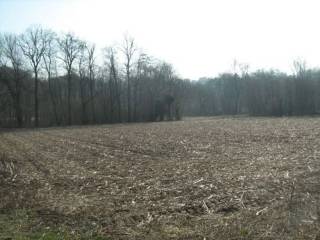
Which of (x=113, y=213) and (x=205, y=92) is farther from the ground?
(x=205, y=92)

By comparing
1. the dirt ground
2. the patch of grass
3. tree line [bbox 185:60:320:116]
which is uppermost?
tree line [bbox 185:60:320:116]

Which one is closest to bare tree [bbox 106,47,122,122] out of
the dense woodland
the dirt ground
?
the dense woodland

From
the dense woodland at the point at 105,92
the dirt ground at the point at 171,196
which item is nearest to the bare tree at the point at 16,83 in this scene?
the dense woodland at the point at 105,92

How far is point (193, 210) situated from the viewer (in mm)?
8281

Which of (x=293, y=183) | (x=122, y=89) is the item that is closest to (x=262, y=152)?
(x=293, y=183)

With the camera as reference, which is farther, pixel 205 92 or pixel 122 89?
pixel 205 92

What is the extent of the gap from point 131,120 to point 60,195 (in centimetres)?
6042

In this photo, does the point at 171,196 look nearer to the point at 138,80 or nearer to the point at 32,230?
the point at 32,230

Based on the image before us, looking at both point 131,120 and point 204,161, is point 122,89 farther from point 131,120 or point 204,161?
point 204,161

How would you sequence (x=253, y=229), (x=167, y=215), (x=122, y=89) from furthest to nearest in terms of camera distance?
(x=122, y=89), (x=167, y=215), (x=253, y=229)

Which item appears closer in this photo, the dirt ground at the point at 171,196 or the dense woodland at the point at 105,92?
the dirt ground at the point at 171,196

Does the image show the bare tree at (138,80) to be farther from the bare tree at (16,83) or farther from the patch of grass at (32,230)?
the patch of grass at (32,230)

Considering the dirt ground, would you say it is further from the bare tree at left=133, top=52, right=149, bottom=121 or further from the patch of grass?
the bare tree at left=133, top=52, right=149, bottom=121

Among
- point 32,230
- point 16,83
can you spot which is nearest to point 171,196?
point 32,230
